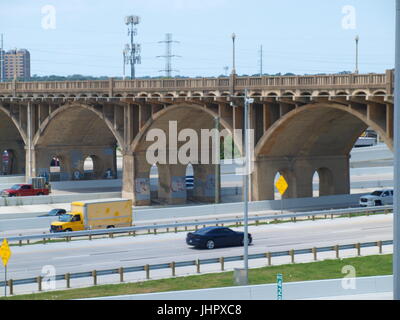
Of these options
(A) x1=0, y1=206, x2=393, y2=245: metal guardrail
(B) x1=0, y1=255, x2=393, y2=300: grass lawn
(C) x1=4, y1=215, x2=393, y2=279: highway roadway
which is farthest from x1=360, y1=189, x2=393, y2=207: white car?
(B) x1=0, y1=255, x2=393, y2=300: grass lawn

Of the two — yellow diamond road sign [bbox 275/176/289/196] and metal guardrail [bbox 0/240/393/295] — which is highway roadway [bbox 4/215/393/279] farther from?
yellow diamond road sign [bbox 275/176/289/196]

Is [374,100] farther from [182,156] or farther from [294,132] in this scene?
[182,156]

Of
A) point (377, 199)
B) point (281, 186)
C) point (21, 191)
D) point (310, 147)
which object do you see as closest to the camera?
point (377, 199)

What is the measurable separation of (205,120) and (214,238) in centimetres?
3302

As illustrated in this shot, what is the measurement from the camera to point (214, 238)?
144 ft

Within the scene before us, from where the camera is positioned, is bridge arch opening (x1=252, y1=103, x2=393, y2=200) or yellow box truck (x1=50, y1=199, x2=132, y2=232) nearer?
yellow box truck (x1=50, y1=199, x2=132, y2=232)

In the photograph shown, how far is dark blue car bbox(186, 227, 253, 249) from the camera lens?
4394 centimetres

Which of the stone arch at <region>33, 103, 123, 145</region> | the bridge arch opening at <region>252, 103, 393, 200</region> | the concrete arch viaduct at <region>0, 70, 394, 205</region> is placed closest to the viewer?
the concrete arch viaduct at <region>0, 70, 394, 205</region>

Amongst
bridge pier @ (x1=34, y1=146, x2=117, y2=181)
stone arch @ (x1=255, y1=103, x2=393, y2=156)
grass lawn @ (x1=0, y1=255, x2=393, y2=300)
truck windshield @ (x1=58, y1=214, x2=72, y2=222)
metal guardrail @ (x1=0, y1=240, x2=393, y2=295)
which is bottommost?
grass lawn @ (x1=0, y1=255, x2=393, y2=300)

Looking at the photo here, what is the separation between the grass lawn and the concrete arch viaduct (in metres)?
15.2

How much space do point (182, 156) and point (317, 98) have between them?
76.3 ft

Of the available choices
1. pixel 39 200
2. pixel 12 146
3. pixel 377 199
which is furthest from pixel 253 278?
pixel 12 146

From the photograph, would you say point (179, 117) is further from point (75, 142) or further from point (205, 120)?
point (75, 142)

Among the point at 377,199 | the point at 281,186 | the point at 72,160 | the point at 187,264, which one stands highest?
the point at 72,160
